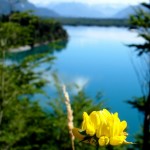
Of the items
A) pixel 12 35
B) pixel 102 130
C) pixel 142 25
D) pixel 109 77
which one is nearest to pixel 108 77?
pixel 109 77

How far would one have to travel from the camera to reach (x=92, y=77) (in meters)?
61.9

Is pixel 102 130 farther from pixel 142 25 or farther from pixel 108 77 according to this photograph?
pixel 108 77

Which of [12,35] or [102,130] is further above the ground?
[102,130]

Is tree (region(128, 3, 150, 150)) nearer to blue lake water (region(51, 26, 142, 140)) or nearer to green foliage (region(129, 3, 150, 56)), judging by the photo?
green foliage (region(129, 3, 150, 56))

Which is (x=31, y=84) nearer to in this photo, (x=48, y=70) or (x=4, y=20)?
(x=48, y=70)

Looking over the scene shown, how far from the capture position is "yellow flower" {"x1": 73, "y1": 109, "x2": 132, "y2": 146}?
96 centimetres

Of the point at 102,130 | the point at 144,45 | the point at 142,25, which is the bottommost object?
the point at 144,45

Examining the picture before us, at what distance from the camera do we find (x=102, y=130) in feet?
3.18

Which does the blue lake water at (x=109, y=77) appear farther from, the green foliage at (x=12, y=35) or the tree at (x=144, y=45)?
the tree at (x=144, y=45)

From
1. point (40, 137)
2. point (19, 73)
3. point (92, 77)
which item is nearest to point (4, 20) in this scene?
point (19, 73)

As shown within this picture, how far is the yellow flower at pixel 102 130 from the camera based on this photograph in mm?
958

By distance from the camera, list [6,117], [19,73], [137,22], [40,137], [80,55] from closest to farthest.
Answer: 1. [137,22]
2. [19,73]
3. [6,117]
4. [40,137]
5. [80,55]

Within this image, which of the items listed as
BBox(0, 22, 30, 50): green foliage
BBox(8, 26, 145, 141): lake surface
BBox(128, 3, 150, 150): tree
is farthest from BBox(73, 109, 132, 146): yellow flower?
BBox(8, 26, 145, 141): lake surface

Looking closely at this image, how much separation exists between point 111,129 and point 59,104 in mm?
13267
